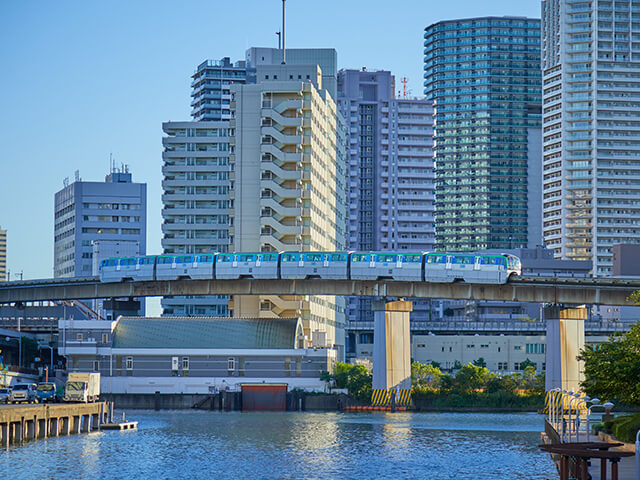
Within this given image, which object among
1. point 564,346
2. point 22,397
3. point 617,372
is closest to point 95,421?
point 22,397

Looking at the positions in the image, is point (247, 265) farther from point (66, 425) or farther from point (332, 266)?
point (66, 425)

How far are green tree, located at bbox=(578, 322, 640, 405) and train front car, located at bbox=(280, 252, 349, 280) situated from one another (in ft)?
198

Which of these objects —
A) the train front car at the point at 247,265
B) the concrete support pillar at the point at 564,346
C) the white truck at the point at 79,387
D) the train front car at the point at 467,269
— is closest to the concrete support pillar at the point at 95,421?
the white truck at the point at 79,387

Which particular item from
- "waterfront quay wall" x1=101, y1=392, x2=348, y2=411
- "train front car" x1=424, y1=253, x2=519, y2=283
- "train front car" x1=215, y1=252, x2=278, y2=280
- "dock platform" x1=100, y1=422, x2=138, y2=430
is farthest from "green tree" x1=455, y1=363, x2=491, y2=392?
"dock platform" x1=100, y1=422, x2=138, y2=430

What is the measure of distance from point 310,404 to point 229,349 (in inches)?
468

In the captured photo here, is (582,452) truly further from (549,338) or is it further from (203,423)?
(549,338)

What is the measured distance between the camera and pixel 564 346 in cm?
14288

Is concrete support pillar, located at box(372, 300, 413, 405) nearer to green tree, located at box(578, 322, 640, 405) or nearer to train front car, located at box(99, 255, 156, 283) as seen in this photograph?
train front car, located at box(99, 255, 156, 283)

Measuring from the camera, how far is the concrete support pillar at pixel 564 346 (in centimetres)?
14225

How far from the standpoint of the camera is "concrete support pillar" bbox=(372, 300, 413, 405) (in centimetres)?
14388

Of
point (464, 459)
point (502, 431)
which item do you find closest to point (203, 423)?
point (502, 431)

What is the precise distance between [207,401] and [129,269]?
1853 cm

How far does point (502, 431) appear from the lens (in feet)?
366

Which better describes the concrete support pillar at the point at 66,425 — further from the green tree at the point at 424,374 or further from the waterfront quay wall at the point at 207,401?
the green tree at the point at 424,374
